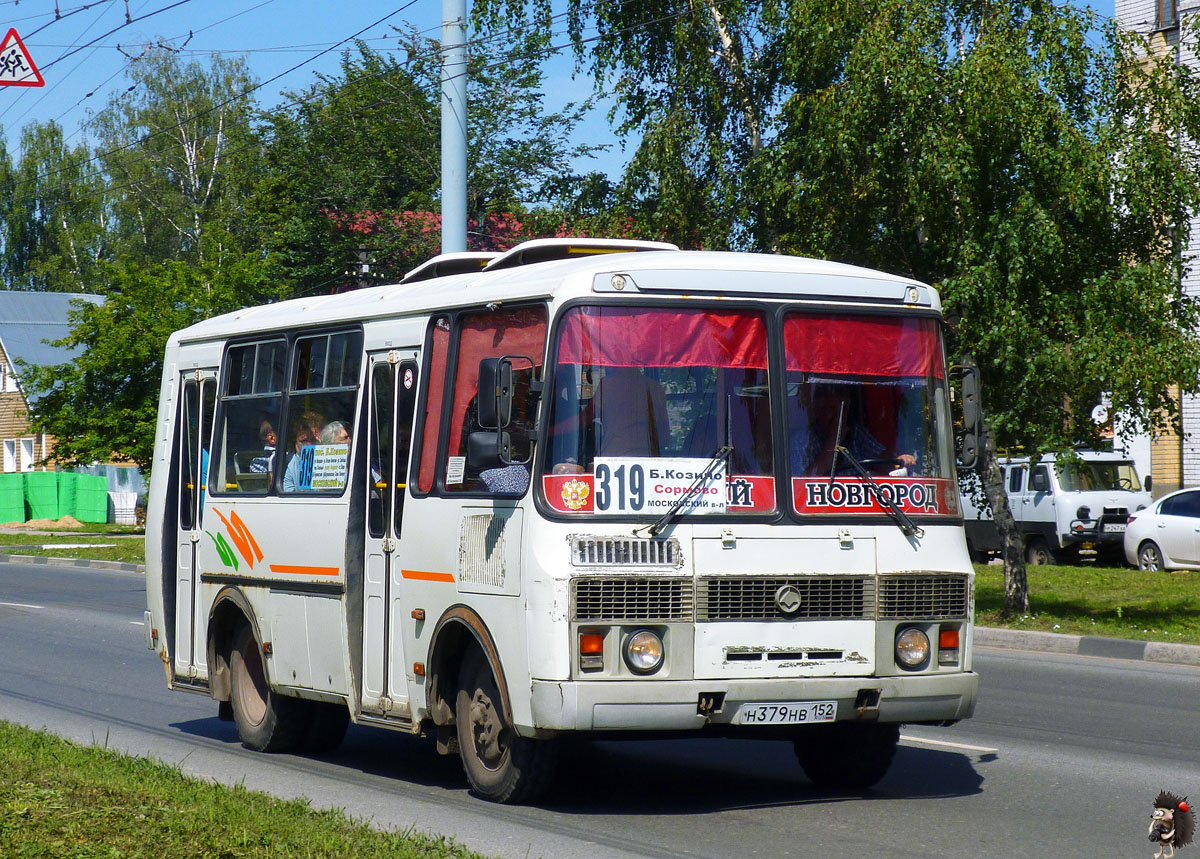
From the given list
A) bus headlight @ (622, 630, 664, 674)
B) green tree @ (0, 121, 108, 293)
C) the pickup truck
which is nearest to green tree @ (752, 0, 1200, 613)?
bus headlight @ (622, 630, 664, 674)

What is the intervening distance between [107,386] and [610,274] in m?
33.3

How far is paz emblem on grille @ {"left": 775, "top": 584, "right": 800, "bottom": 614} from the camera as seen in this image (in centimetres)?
753

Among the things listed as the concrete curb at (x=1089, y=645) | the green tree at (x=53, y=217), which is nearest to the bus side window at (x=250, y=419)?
the concrete curb at (x=1089, y=645)

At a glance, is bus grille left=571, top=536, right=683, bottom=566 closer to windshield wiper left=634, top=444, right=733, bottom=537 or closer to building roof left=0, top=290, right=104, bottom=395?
windshield wiper left=634, top=444, right=733, bottom=537

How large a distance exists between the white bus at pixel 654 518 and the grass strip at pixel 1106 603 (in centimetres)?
899

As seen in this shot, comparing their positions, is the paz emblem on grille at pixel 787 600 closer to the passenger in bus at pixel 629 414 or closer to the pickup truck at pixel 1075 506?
the passenger in bus at pixel 629 414

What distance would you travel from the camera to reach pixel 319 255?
51156 mm

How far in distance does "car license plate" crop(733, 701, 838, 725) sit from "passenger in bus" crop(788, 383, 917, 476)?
3.59 ft

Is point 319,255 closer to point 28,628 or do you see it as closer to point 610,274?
point 28,628

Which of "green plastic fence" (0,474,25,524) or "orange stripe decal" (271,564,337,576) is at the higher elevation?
"green plastic fence" (0,474,25,524)

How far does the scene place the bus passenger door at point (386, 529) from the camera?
867 cm

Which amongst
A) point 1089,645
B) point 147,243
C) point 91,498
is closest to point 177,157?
point 147,243

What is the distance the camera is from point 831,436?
784 centimetres

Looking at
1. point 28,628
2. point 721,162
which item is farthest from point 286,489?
point 721,162
